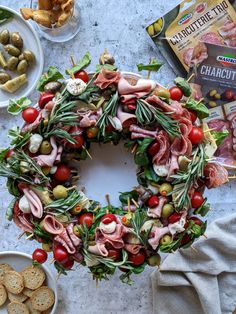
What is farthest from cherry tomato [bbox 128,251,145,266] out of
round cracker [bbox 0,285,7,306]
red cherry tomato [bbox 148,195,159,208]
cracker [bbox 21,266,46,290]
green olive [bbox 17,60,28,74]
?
green olive [bbox 17,60,28,74]

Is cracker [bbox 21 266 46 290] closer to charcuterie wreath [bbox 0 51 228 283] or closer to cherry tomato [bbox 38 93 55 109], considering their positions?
charcuterie wreath [bbox 0 51 228 283]

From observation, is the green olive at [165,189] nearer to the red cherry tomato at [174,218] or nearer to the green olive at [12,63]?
the red cherry tomato at [174,218]

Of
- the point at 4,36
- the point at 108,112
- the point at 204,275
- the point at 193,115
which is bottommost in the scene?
the point at 204,275

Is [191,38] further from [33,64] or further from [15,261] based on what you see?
[15,261]

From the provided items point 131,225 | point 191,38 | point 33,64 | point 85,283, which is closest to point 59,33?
point 33,64

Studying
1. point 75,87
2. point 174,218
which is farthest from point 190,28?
point 174,218

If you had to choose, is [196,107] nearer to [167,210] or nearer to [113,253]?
[167,210]

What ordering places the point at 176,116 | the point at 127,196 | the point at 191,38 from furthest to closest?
1. the point at 191,38
2. the point at 127,196
3. the point at 176,116
